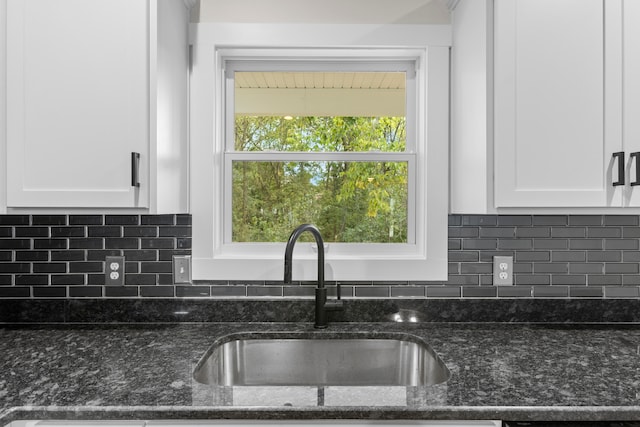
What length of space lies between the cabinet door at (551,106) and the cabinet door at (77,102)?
42.6 inches

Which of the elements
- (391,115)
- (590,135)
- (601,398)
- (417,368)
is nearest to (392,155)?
(391,115)

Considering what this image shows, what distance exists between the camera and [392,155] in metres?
1.86

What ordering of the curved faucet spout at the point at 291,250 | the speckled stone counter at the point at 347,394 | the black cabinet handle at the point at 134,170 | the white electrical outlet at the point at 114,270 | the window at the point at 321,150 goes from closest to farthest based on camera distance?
the speckled stone counter at the point at 347,394
the black cabinet handle at the point at 134,170
the curved faucet spout at the point at 291,250
the white electrical outlet at the point at 114,270
the window at the point at 321,150

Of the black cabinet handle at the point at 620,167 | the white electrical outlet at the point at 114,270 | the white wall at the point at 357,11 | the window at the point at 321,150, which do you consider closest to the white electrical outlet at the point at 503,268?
the window at the point at 321,150

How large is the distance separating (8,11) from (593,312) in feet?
7.19

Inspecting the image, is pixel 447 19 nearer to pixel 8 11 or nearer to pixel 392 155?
pixel 392 155

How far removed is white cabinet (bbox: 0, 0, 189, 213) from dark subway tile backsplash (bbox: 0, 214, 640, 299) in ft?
1.18

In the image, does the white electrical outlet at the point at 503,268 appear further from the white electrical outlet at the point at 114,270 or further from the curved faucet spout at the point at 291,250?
the white electrical outlet at the point at 114,270

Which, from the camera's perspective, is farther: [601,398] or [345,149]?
[345,149]

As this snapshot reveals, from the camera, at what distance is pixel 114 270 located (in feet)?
5.69

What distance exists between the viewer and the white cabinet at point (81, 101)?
1381 mm

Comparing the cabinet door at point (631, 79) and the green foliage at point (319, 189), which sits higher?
the cabinet door at point (631, 79)

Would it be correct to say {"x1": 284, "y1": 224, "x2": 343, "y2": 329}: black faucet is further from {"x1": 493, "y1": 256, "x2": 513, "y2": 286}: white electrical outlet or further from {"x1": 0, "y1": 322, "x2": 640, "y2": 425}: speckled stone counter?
{"x1": 493, "y1": 256, "x2": 513, "y2": 286}: white electrical outlet

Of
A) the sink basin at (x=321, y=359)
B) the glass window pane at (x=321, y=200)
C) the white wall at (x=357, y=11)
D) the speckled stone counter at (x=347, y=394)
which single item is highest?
the white wall at (x=357, y=11)
